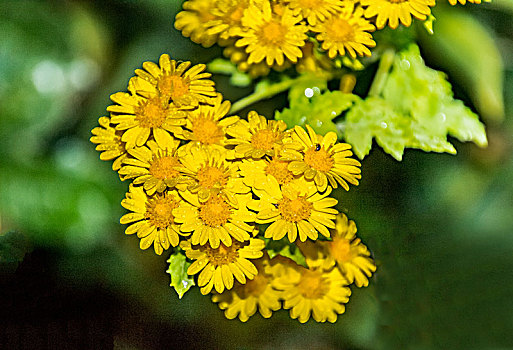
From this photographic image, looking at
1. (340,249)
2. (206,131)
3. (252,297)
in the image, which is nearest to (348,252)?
(340,249)

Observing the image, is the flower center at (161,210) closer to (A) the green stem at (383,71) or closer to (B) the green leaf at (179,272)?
(B) the green leaf at (179,272)

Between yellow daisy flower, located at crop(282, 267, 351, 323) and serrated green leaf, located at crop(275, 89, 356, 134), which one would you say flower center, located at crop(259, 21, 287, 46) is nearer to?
serrated green leaf, located at crop(275, 89, 356, 134)

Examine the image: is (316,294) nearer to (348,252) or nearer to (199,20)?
(348,252)

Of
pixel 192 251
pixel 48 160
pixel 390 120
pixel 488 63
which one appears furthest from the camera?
pixel 48 160

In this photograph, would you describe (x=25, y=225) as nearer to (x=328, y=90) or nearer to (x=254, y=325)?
(x=254, y=325)

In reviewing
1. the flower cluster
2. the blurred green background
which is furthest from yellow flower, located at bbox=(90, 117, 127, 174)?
the blurred green background

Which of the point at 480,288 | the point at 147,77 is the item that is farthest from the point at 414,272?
the point at 147,77
